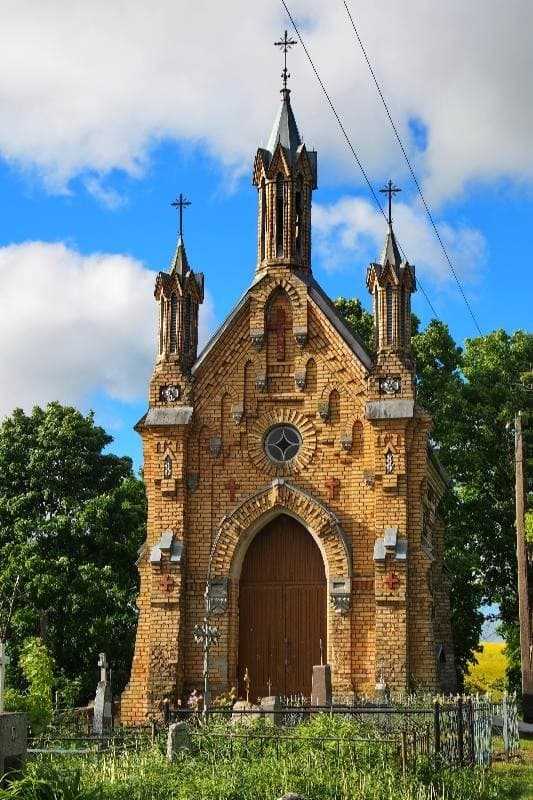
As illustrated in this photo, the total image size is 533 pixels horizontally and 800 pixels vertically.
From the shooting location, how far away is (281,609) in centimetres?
2531

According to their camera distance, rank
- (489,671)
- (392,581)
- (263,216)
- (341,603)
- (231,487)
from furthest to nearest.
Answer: (489,671) < (263,216) < (231,487) < (341,603) < (392,581)

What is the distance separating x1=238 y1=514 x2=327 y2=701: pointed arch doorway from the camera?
24.9 m

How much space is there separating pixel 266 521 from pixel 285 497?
0.77 m

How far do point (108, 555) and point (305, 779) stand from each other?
2233 centimetres

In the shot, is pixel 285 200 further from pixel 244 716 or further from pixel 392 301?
pixel 244 716

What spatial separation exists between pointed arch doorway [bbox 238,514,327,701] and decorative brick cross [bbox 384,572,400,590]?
5.24ft

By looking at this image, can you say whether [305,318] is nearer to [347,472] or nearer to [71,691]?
[347,472]

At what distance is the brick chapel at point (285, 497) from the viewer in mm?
24328

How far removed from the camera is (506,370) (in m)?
39.0

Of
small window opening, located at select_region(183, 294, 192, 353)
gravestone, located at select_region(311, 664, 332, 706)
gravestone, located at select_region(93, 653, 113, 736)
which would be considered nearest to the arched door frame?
gravestone, located at select_region(93, 653, 113, 736)

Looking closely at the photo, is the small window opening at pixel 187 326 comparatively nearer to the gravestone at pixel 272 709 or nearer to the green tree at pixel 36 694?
the green tree at pixel 36 694

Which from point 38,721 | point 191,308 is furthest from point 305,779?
point 191,308

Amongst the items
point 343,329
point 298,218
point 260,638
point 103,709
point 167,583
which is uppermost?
point 298,218

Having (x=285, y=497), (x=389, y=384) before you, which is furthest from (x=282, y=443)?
(x=389, y=384)
